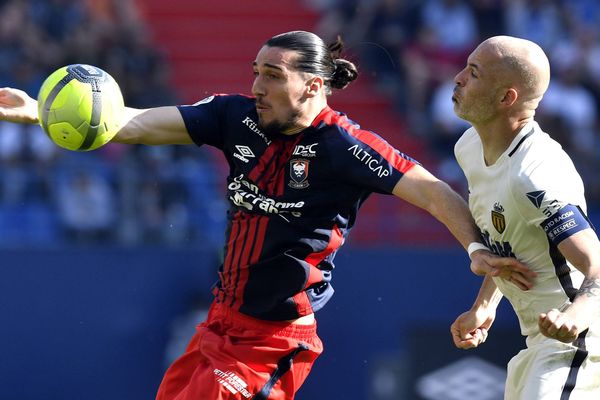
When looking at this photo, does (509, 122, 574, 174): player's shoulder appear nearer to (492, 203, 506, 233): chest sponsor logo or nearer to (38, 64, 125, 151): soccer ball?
(492, 203, 506, 233): chest sponsor logo

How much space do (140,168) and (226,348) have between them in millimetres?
6000

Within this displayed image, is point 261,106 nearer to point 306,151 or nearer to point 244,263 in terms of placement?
point 306,151

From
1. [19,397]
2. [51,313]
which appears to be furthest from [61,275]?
[19,397]

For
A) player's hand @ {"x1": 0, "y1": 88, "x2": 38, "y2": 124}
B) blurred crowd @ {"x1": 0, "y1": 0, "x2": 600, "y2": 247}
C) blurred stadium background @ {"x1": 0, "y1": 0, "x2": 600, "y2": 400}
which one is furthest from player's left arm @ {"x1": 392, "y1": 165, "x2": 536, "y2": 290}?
blurred crowd @ {"x1": 0, "y1": 0, "x2": 600, "y2": 247}

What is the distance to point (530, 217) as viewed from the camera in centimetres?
512

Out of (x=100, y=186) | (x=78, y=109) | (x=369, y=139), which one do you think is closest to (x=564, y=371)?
(x=369, y=139)

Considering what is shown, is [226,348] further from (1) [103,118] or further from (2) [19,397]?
(2) [19,397]

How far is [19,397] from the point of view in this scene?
11.1m

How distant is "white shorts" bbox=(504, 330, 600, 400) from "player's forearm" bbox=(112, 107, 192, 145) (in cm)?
197

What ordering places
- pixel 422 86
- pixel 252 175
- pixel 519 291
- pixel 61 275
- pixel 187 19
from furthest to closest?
1. pixel 187 19
2. pixel 422 86
3. pixel 61 275
4. pixel 252 175
5. pixel 519 291

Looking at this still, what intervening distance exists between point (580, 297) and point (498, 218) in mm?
618

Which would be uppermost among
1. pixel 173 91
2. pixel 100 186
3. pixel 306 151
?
pixel 306 151

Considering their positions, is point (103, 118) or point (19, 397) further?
point (19, 397)

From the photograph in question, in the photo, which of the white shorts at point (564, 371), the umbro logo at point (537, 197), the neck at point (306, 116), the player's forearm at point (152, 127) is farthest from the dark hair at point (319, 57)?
the white shorts at point (564, 371)
